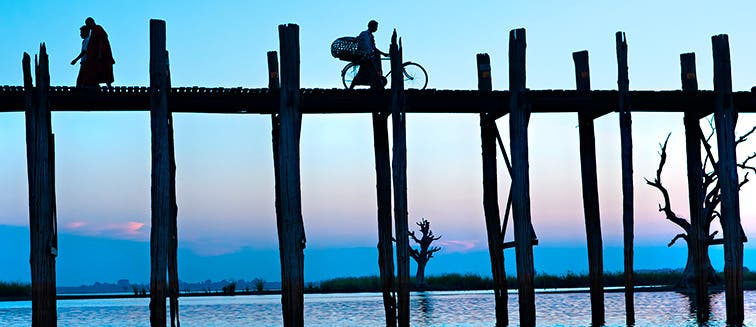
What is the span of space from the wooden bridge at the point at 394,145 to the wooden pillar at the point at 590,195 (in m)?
0.02

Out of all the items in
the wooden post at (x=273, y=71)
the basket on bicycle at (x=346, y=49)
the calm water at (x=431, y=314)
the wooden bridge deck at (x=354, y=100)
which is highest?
the basket on bicycle at (x=346, y=49)

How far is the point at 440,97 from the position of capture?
768 inches

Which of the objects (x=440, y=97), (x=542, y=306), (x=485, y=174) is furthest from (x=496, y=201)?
(x=542, y=306)

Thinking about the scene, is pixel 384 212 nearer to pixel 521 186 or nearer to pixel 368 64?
pixel 521 186

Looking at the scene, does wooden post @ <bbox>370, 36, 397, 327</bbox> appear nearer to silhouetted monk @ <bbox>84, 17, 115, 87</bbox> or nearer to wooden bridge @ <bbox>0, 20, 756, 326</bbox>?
wooden bridge @ <bbox>0, 20, 756, 326</bbox>

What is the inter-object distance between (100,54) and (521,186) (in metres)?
7.00

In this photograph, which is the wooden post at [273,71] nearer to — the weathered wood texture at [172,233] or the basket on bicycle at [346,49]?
the basket on bicycle at [346,49]

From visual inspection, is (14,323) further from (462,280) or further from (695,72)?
(462,280)

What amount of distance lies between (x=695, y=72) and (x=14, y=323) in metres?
17.0

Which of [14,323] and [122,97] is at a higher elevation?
[122,97]

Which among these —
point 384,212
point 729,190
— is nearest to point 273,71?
point 384,212

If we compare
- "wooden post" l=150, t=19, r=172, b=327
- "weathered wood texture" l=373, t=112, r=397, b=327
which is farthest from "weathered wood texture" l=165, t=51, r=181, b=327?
"weathered wood texture" l=373, t=112, r=397, b=327

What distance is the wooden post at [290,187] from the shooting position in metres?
17.8

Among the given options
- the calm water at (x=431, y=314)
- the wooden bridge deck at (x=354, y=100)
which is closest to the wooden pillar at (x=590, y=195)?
the wooden bridge deck at (x=354, y=100)
